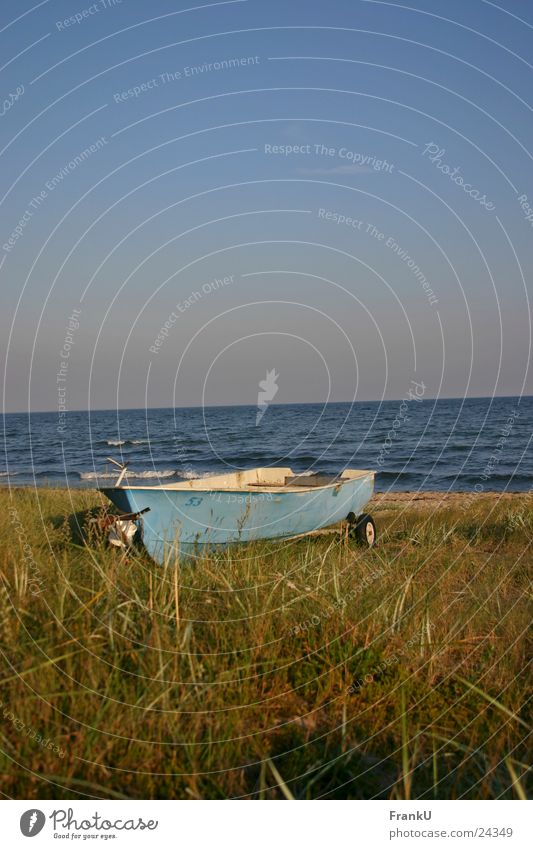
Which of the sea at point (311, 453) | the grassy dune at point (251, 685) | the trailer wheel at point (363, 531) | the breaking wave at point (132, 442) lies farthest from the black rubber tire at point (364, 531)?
the breaking wave at point (132, 442)

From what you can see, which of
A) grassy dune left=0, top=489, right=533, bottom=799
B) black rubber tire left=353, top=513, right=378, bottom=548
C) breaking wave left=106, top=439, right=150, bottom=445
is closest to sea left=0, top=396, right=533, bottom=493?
breaking wave left=106, top=439, right=150, bottom=445

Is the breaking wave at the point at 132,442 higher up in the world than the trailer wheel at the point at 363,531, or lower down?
higher up

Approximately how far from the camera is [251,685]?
3812 millimetres

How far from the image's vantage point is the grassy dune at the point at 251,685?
3.12m

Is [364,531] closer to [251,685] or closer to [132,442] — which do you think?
[251,685]

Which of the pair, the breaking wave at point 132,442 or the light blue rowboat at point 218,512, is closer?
the light blue rowboat at point 218,512

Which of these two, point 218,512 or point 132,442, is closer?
point 218,512

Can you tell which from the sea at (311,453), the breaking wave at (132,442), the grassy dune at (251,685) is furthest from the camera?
the breaking wave at (132,442)

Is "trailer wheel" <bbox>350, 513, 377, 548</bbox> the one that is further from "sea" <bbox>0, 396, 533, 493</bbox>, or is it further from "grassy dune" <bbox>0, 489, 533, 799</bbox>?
"sea" <bbox>0, 396, 533, 493</bbox>

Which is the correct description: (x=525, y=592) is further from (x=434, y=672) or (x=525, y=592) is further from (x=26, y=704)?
(x=26, y=704)

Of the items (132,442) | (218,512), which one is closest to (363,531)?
(218,512)

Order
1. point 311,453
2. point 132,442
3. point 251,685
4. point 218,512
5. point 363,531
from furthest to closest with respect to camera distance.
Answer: point 132,442 → point 311,453 → point 363,531 → point 218,512 → point 251,685

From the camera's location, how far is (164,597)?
4.32m

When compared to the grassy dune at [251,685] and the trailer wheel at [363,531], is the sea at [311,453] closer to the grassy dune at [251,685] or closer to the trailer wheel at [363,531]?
the trailer wheel at [363,531]
